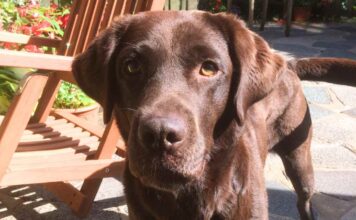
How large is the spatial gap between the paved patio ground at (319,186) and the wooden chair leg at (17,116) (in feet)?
2.50

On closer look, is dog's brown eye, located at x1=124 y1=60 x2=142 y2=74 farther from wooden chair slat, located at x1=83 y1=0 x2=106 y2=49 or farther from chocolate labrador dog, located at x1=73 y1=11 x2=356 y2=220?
wooden chair slat, located at x1=83 y1=0 x2=106 y2=49

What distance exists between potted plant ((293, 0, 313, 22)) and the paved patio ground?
498cm

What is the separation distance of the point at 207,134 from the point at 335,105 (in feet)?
11.5

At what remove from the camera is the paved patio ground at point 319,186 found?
3.09 m

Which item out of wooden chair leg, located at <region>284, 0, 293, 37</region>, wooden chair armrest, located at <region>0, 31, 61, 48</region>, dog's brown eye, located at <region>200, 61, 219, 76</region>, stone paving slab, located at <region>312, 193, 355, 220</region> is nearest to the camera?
dog's brown eye, located at <region>200, 61, 219, 76</region>

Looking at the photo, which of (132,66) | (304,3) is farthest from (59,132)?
(304,3)

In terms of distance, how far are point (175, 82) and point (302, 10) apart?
899cm

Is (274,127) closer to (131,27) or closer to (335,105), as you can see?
(131,27)

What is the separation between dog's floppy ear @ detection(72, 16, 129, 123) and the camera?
212cm

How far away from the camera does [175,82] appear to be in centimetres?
182

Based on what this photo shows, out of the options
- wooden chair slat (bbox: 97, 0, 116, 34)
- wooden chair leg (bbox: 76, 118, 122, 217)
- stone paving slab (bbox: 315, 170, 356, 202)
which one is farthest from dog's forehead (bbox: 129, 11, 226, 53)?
stone paving slab (bbox: 315, 170, 356, 202)

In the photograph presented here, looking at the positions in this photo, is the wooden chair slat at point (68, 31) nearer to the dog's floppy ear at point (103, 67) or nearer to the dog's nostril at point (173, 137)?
the dog's floppy ear at point (103, 67)

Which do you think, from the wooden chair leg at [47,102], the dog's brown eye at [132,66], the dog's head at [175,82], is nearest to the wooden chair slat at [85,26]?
the wooden chair leg at [47,102]

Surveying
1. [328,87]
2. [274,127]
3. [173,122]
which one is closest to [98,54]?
[173,122]
